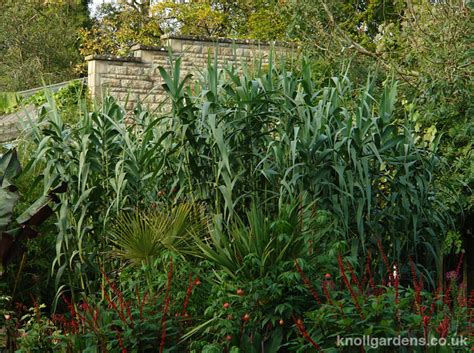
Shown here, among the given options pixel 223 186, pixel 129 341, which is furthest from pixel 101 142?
pixel 129 341

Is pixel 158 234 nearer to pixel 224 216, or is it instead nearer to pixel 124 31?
pixel 224 216

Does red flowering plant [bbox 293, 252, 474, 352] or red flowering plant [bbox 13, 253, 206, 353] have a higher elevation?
red flowering plant [bbox 293, 252, 474, 352]

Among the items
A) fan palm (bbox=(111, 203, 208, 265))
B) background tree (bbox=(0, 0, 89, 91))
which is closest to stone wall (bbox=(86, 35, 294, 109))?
fan palm (bbox=(111, 203, 208, 265))

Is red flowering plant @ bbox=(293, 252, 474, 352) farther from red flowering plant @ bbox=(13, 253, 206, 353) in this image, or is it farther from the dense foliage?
red flowering plant @ bbox=(13, 253, 206, 353)

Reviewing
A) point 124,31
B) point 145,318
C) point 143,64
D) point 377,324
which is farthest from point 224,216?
point 124,31

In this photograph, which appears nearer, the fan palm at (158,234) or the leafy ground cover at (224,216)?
the leafy ground cover at (224,216)

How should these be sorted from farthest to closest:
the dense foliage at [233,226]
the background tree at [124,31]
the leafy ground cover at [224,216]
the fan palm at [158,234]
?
the background tree at [124,31], the fan palm at [158,234], the leafy ground cover at [224,216], the dense foliage at [233,226]

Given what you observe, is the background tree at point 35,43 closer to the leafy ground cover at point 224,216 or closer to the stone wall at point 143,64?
the stone wall at point 143,64

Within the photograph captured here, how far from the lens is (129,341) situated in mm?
5352

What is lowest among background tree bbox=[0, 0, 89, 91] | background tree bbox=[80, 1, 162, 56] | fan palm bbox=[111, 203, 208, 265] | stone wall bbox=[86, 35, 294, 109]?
background tree bbox=[0, 0, 89, 91]

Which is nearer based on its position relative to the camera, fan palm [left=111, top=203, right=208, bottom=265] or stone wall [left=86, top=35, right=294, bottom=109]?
fan palm [left=111, top=203, right=208, bottom=265]

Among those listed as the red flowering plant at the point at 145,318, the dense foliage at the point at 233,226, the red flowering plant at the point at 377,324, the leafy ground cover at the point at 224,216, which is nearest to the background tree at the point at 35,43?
the dense foliage at the point at 233,226

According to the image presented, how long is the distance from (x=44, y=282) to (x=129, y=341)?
2.54m

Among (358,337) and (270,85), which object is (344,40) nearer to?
(270,85)
